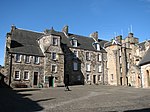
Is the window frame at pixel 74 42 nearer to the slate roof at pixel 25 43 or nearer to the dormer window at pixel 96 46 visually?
the dormer window at pixel 96 46

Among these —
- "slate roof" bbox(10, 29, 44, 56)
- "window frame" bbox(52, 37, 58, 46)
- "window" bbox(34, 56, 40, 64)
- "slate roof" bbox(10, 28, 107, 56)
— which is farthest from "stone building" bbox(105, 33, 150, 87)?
"window" bbox(34, 56, 40, 64)

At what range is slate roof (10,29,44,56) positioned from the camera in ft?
104

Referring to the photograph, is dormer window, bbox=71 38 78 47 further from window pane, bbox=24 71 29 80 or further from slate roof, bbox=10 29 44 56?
window pane, bbox=24 71 29 80

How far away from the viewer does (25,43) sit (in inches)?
1340

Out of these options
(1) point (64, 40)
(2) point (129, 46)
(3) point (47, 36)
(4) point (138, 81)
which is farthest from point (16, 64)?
(2) point (129, 46)

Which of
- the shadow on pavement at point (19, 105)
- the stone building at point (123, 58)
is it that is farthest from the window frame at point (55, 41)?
the shadow on pavement at point (19, 105)

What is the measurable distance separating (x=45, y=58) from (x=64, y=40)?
25.8ft

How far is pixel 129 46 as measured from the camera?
4488 centimetres

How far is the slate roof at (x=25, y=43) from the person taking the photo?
3184cm

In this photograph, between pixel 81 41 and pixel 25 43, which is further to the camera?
pixel 81 41

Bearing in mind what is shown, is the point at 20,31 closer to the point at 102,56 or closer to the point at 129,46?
the point at 102,56

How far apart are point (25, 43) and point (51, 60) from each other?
612 centimetres

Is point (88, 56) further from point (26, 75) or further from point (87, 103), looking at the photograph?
point (87, 103)

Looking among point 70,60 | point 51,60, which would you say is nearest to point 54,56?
point 51,60
